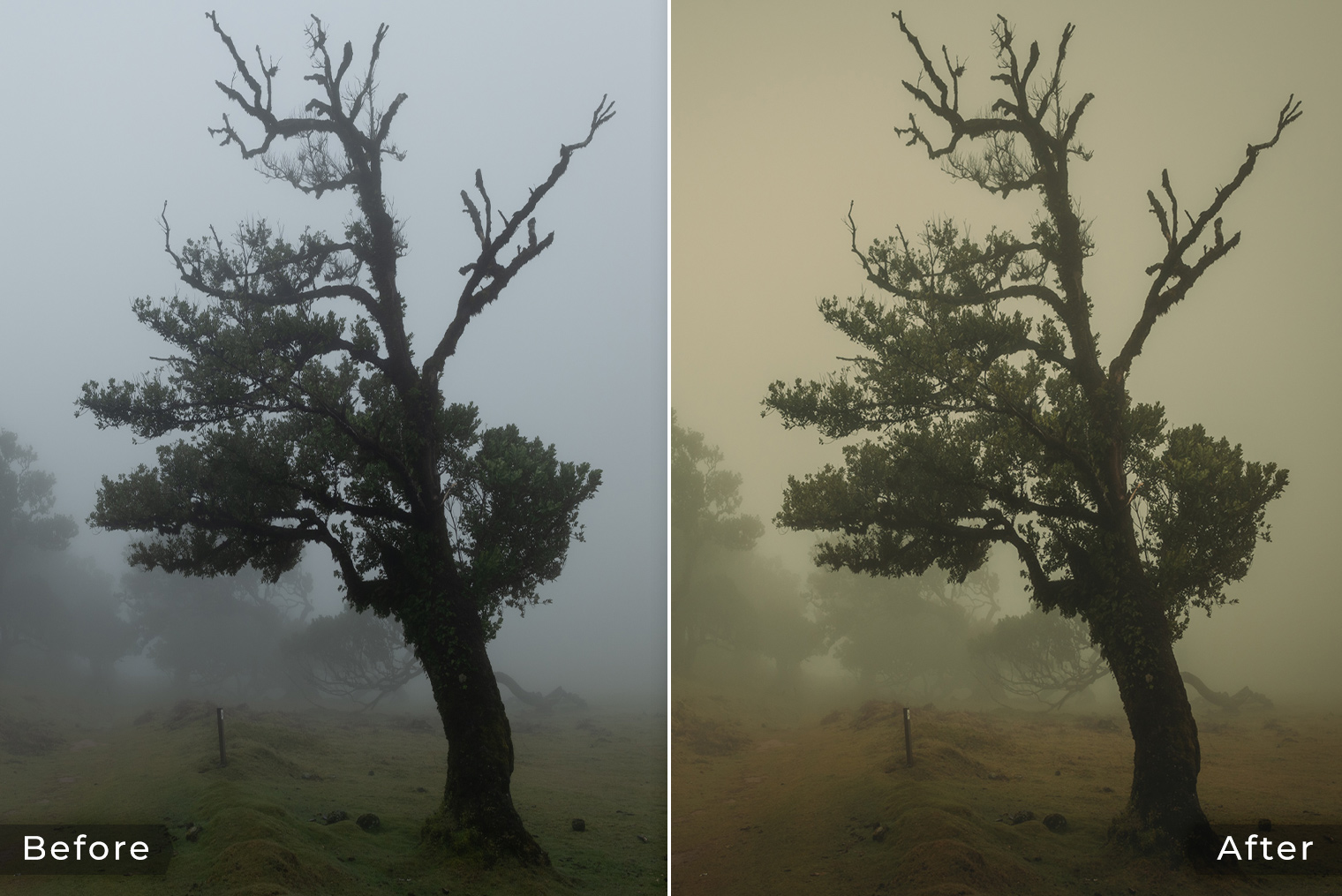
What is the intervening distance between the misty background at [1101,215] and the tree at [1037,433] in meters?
0.11

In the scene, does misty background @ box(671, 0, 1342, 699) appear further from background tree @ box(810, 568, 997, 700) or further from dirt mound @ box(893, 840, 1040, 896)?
dirt mound @ box(893, 840, 1040, 896)

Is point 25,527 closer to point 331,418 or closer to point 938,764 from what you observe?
point 331,418

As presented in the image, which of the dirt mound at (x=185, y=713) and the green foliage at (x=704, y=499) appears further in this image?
the green foliage at (x=704, y=499)

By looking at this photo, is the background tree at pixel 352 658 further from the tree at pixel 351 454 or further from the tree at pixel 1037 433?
the tree at pixel 1037 433

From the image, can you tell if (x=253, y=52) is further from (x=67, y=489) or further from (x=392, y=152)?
(x=67, y=489)

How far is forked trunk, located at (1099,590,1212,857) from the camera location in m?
4.85

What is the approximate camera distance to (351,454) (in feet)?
18.5

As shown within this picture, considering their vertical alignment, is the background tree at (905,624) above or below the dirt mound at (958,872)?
above

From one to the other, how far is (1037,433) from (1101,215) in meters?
1.63

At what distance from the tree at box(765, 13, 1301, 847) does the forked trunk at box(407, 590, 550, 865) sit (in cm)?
240

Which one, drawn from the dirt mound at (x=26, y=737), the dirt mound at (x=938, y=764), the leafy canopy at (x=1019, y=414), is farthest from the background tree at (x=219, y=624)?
the dirt mound at (x=938, y=764)

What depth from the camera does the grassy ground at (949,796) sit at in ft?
15.9

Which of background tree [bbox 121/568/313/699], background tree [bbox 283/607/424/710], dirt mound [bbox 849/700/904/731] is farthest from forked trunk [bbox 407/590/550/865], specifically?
dirt mound [bbox 849/700/904/731]

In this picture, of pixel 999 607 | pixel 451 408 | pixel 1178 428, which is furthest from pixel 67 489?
pixel 1178 428
